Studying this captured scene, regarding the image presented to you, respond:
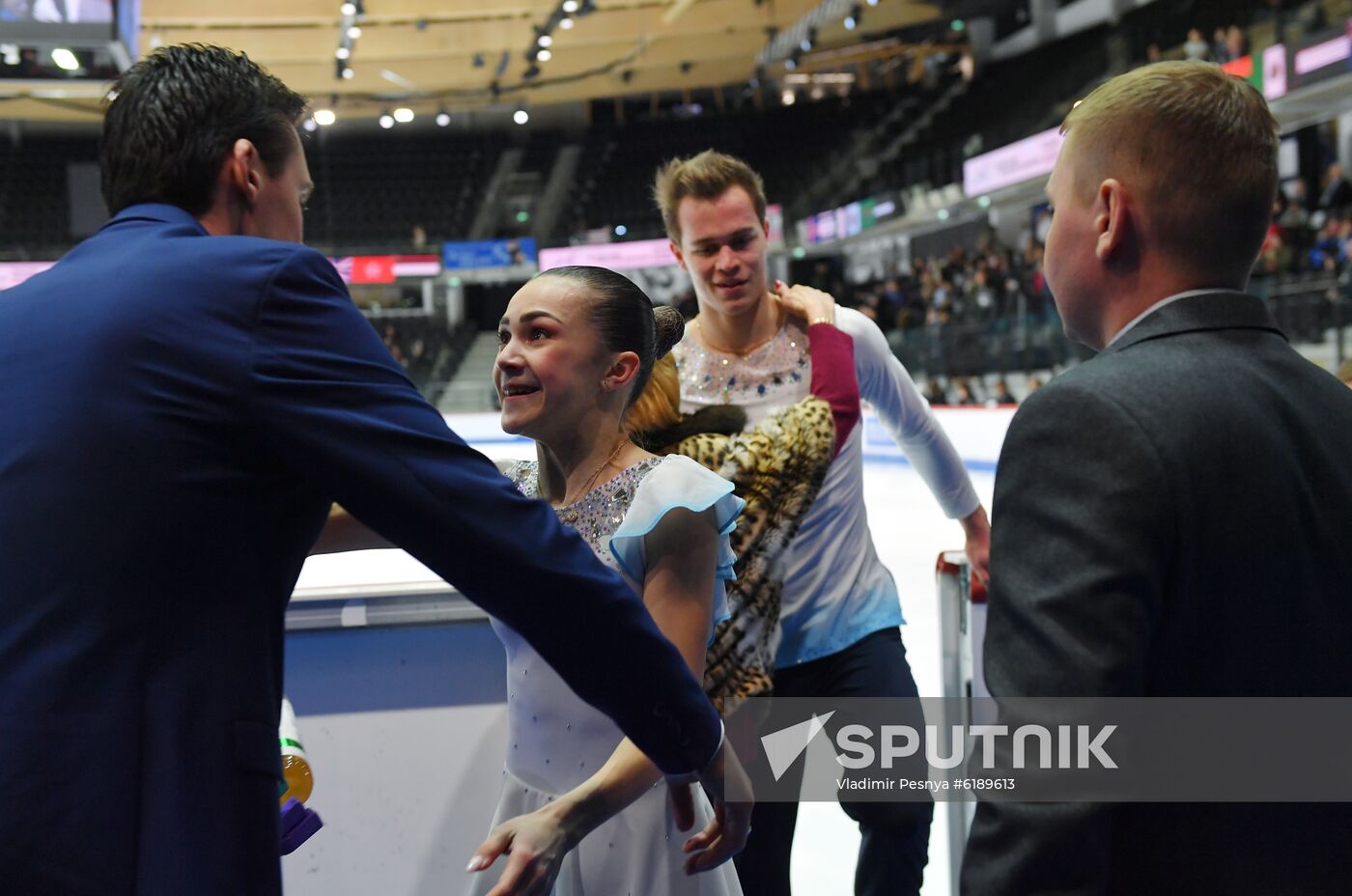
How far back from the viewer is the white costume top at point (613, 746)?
1.38 metres

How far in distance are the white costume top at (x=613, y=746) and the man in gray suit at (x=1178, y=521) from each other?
0.54 meters

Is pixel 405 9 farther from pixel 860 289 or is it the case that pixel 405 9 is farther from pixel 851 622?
pixel 851 622

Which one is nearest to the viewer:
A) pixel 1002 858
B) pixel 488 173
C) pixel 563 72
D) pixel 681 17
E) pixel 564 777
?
pixel 1002 858

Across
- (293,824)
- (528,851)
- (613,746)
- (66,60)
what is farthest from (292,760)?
(66,60)

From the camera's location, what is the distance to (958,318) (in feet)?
55.0

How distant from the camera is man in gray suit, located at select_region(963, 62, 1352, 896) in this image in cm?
83

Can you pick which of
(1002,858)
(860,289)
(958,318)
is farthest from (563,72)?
(1002,858)

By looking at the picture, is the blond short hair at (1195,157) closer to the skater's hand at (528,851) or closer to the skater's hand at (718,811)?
the skater's hand at (718,811)

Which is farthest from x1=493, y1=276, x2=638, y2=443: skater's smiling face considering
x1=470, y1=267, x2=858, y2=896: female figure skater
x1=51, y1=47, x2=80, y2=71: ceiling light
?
x1=51, y1=47, x2=80, y2=71: ceiling light

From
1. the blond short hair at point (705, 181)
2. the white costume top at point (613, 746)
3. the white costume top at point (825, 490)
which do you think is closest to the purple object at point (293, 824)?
the white costume top at point (613, 746)

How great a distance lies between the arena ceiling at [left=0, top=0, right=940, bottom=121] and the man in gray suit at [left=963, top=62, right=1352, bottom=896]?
18654 millimetres

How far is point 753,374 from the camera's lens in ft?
7.21

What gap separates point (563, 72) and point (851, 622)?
81.1 feet

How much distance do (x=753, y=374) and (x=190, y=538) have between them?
1.40 meters
